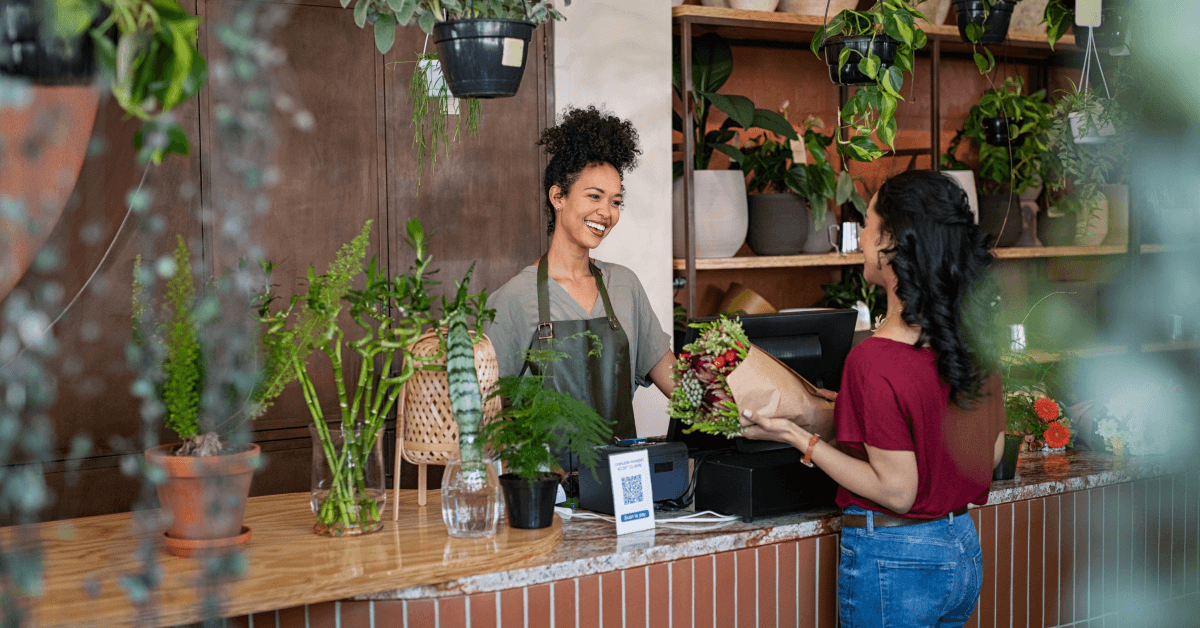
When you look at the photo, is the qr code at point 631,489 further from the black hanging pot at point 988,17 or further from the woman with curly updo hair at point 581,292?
the black hanging pot at point 988,17

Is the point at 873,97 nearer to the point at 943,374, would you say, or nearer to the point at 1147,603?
the point at 943,374

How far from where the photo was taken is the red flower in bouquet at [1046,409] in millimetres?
2348

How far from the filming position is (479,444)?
61.4 inches

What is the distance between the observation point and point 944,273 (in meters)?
1.58

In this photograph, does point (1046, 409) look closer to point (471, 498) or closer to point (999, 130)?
point (471, 498)

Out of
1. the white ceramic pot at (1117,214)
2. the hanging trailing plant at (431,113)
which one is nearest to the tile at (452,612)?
the hanging trailing plant at (431,113)

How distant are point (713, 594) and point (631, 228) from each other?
164 cm

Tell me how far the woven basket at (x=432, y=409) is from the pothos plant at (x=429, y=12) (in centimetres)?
50

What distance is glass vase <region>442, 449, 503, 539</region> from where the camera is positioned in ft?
5.16

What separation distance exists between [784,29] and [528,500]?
233 cm

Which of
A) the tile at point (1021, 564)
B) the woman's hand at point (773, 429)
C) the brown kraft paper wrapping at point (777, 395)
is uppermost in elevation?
the brown kraft paper wrapping at point (777, 395)

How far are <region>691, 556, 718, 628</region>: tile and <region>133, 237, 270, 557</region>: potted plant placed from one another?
0.73m

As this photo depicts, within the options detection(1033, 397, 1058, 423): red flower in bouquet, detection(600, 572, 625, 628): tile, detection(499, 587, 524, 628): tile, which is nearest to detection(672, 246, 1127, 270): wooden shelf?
detection(1033, 397, 1058, 423): red flower in bouquet

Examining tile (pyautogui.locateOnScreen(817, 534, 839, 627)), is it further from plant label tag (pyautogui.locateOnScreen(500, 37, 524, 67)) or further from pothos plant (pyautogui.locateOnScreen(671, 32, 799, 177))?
pothos plant (pyautogui.locateOnScreen(671, 32, 799, 177))
